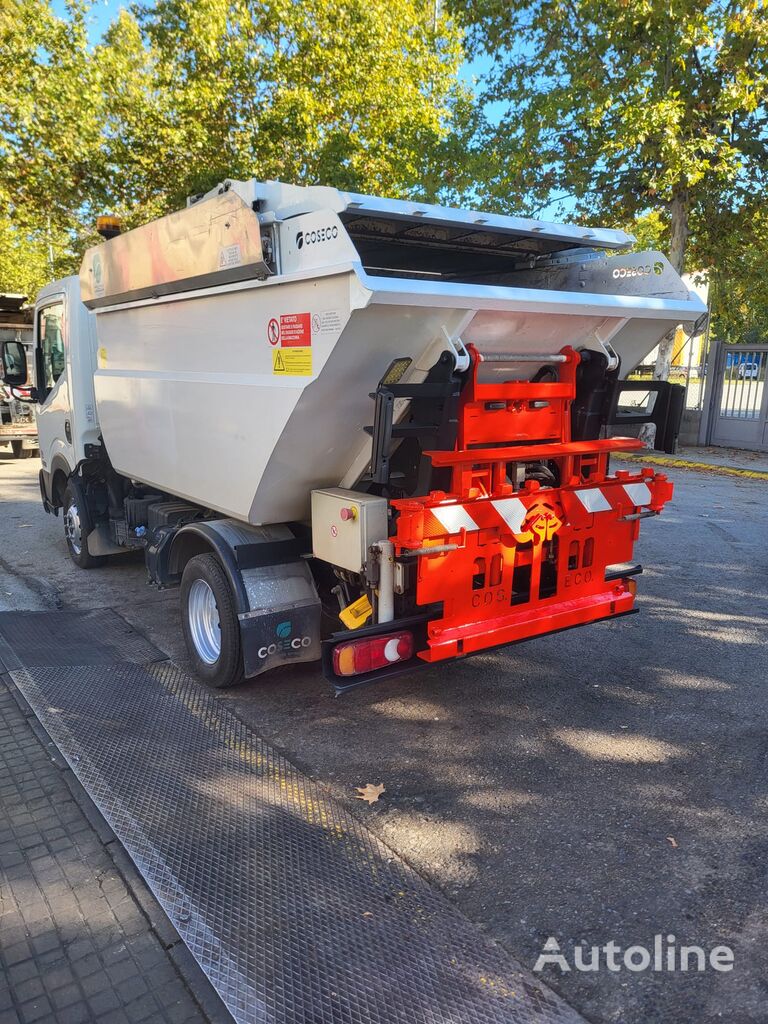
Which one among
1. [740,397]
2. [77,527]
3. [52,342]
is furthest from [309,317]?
[740,397]

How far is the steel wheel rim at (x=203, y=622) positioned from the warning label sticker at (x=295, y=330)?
67.8 inches

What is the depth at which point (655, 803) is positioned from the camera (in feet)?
10.4

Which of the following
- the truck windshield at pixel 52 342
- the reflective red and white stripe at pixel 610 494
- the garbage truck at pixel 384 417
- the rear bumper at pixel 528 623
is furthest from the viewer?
the truck windshield at pixel 52 342

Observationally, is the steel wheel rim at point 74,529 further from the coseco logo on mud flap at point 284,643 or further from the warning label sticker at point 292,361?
the warning label sticker at point 292,361

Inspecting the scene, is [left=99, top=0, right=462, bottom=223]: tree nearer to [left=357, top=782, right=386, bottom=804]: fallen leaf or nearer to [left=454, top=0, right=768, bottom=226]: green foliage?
[left=454, top=0, right=768, bottom=226]: green foliage

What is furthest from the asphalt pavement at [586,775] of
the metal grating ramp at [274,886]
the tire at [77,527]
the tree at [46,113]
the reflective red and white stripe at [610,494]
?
the tree at [46,113]

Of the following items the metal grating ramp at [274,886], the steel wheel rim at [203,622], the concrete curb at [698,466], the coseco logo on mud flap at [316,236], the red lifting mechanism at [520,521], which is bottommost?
the metal grating ramp at [274,886]

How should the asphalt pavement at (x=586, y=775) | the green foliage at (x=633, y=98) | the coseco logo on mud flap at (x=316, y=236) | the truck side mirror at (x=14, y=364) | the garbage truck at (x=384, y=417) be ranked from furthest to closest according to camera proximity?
1. the green foliage at (x=633, y=98)
2. the truck side mirror at (x=14, y=364)
3. the garbage truck at (x=384, y=417)
4. the coseco logo on mud flap at (x=316, y=236)
5. the asphalt pavement at (x=586, y=775)

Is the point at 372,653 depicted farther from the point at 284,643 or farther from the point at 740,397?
the point at 740,397

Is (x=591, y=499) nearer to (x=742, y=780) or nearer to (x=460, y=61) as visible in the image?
(x=742, y=780)

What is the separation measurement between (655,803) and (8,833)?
2.78 m

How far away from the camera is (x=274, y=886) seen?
2654 millimetres

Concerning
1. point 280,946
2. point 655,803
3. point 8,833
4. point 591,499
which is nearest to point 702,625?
point 591,499

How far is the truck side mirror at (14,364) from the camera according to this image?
7.12 metres
